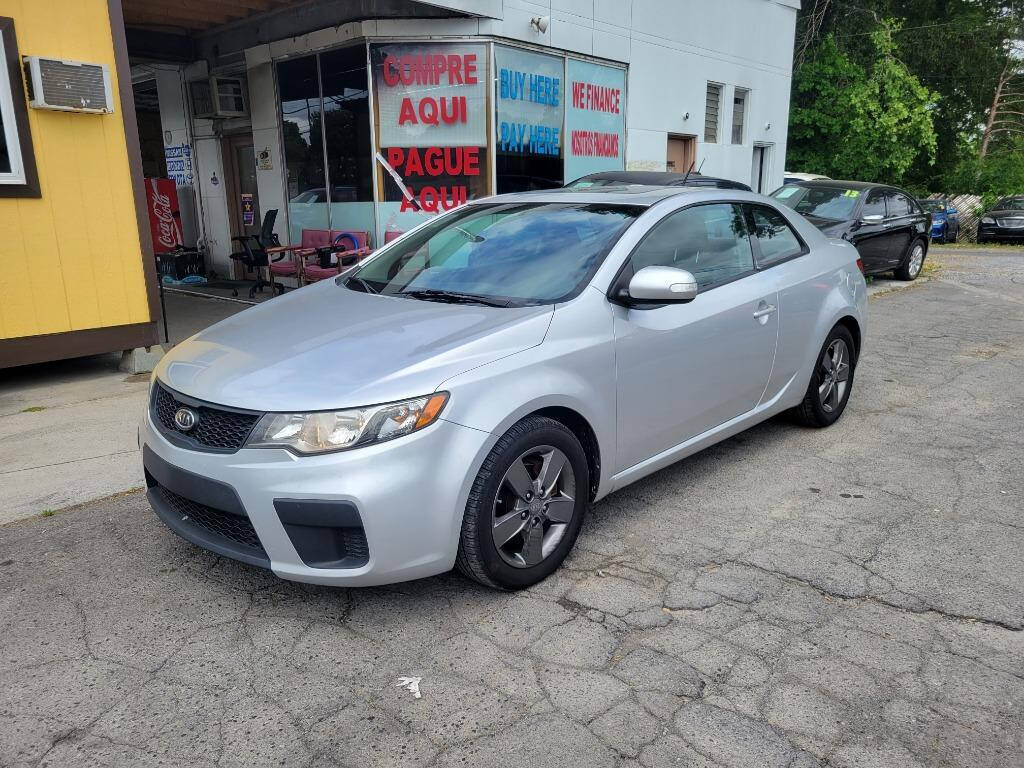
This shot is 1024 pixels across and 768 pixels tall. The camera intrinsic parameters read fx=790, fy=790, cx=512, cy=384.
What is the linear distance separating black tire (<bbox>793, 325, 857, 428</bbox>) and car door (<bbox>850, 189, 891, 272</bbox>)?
267 inches

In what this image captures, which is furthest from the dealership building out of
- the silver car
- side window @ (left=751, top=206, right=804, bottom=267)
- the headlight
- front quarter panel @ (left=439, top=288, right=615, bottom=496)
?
the headlight

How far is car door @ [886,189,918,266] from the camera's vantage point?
12336mm

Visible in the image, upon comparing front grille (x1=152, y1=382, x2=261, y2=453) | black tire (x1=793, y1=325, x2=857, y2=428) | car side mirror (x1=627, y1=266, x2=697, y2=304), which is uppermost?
car side mirror (x1=627, y1=266, x2=697, y2=304)

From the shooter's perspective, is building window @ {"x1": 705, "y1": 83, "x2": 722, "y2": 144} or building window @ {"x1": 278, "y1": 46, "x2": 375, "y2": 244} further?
building window @ {"x1": 705, "y1": 83, "x2": 722, "y2": 144}

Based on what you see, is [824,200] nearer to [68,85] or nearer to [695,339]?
[695,339]

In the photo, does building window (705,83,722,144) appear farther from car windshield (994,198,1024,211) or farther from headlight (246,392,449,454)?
car windshield (994,198,1024,211)

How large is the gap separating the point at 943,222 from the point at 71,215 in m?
25.9

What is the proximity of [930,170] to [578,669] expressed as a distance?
3837 cm

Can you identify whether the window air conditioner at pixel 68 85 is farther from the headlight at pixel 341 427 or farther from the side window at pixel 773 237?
the side window at pixel 773 237

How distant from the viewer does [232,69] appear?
11.7 m

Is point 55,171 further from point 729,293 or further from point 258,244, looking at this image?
point 258,244

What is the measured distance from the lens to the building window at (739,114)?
48.7 ft

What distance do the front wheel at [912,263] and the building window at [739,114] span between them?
3.85 m

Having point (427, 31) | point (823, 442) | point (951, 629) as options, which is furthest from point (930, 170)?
point (951, 629)
